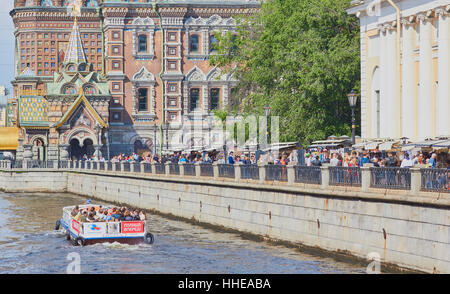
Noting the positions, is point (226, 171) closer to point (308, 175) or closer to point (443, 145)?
point (308, 175)

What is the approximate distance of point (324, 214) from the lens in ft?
120

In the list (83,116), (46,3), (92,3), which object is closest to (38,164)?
(83,116)

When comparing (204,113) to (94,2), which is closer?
(204,113)

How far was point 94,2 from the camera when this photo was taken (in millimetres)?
108438

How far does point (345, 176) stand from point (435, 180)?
6084 millimetres

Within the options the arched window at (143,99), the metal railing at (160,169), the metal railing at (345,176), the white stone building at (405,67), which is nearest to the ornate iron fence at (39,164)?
the arched window at (143,99)

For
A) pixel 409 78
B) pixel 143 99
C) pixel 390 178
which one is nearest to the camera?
pixel 390 178

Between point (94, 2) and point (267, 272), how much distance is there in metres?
79.8

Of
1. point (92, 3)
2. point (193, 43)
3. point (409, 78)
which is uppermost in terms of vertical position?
point (92, 3)

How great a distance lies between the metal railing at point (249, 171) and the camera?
144 ft

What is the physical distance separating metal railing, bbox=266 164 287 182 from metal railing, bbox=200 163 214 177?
7.74m
